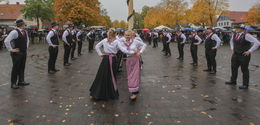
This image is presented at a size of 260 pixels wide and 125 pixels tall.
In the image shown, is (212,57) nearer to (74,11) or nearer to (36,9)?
(74,11)

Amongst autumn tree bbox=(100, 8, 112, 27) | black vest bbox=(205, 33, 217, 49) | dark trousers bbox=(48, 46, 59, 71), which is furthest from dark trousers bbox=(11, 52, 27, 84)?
autumn tree bbox=(100, 8, 112, 27)

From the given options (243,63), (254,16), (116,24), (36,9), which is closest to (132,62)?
(243,63)

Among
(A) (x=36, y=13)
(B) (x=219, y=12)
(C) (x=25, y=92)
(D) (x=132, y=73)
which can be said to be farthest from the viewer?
(A) (x=36, y=13)

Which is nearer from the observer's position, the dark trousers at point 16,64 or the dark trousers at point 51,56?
the dark trousers at point 16,64

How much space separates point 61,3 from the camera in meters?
40.1

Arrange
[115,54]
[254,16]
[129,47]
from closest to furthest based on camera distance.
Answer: [129,47], [115,54], [254,16]

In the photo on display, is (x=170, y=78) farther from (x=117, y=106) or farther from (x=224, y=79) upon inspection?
(x=117, y=106)

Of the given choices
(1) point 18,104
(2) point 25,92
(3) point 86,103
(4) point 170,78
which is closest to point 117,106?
(3) point 86,103

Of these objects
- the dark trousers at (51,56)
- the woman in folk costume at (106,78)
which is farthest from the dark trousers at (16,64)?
the woman in folk costume at (106,78)

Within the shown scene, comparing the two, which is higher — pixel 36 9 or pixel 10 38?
pixel 36 9

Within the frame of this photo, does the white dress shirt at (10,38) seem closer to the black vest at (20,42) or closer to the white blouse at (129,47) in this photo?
the black vest at (20,42)

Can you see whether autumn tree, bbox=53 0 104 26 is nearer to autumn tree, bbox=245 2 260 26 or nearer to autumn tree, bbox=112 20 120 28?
autumn tree, bbox=245 2 260 26

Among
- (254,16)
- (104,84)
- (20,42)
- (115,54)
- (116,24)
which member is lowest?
(104,84)

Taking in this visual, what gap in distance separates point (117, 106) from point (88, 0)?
1558 inches
